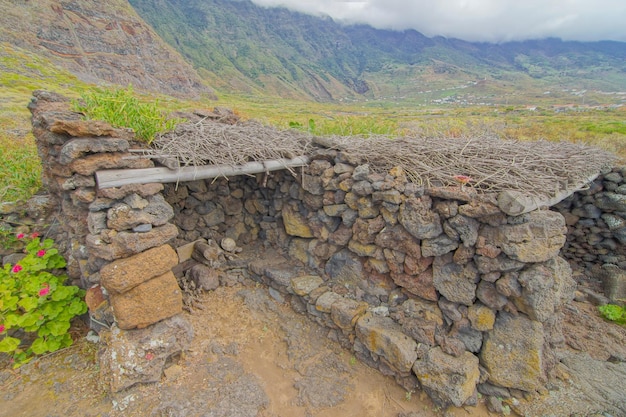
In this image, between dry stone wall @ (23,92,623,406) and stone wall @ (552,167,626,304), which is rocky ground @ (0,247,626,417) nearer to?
dry stone wall @ (23,92,623,406)

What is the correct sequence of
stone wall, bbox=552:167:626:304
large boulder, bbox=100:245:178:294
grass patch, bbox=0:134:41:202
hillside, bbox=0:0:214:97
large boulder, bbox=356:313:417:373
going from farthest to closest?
hillside, bbox=0:0:214:97
stone wall, bbox=552:167:626:304
grass patch, bbox=0:134:41:202
large boulder, bbox=356:313:417:373
large boulder, bbox=100:245:178:294

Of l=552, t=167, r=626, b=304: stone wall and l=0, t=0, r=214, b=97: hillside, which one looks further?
l=0, t=0, r=214, b=97: hillside

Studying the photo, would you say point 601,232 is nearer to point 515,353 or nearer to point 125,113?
point 515,353

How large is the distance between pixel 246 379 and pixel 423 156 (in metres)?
3.91

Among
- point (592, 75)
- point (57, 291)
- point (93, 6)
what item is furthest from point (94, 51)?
point (592, 75)

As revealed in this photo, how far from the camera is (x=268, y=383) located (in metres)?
3.98

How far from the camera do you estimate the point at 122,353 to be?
3463 millimetres

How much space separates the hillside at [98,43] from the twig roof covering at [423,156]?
44.2 meters

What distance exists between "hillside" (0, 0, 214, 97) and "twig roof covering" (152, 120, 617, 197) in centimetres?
4424

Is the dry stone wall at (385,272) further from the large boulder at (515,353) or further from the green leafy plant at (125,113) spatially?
the green leafy plant at (125,113)

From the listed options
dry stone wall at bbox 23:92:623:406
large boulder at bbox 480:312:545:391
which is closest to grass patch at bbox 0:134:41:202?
dry stone wall at bbox 23:92:623:406

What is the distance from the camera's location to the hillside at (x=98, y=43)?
3889 cm

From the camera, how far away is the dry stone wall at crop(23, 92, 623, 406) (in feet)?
11.2

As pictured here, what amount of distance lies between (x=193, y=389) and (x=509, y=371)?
3834mm
